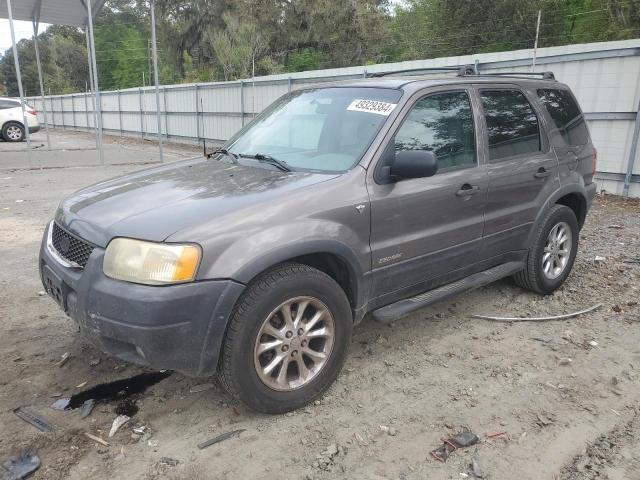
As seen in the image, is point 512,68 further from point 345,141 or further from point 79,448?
point 79,448

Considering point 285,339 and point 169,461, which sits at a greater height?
point 285,339

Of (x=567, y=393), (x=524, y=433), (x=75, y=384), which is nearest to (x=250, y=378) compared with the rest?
(x=75, y=384)

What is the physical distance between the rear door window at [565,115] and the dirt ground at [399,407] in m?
1.48

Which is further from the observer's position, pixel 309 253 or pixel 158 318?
pixel 309 253

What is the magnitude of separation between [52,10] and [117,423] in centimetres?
1601

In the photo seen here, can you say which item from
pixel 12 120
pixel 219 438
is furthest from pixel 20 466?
pixel 12 120

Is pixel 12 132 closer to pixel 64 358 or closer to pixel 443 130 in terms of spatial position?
pixel 64 358

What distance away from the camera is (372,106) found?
A: 138 inches

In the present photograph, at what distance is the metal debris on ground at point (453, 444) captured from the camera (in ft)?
8.72

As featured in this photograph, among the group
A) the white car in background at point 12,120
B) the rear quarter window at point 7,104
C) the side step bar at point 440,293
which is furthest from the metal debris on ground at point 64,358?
the rear quarter window at point 7,104

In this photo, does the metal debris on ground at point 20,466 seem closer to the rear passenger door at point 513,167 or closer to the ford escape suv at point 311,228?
the ford escape suv at point 311,228

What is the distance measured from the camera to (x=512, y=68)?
10609 millimetres

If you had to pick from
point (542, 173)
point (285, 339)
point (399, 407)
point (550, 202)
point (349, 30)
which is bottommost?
point (399, 407)

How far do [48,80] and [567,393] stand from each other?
70.4m
